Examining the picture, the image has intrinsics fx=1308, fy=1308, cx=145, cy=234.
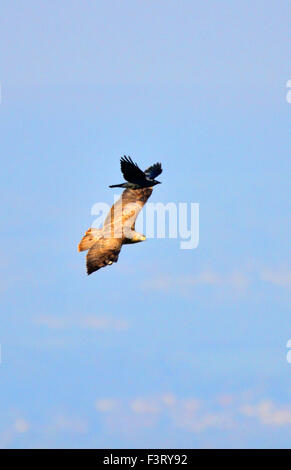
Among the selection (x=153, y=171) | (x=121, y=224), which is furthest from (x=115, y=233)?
(x=153, y=171)

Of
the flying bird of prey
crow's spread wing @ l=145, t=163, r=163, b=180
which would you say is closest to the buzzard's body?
the flying bird of prey

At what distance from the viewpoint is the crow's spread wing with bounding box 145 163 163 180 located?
257 feet

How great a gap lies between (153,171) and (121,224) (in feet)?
20.8

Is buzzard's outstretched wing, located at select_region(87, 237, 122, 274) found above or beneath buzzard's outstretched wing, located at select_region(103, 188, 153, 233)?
beneath

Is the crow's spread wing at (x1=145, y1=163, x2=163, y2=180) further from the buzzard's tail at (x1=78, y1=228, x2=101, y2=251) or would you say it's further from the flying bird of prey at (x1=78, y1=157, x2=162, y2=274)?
the buzzard's tail at (x1=78, y1=228, x2=101, y2=251)

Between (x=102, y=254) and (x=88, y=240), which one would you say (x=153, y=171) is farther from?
(x=102, y=254)

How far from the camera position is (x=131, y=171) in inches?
2886

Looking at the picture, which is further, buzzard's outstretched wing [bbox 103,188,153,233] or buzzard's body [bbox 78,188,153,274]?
buzzard's outstretched wing [bbox 103,188,153,233]

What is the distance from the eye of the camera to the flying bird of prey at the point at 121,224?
69750 mm

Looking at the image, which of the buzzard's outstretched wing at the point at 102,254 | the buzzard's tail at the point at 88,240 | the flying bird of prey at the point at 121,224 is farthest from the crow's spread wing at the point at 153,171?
the buzzard's outstretched wing at the point at 102,254
